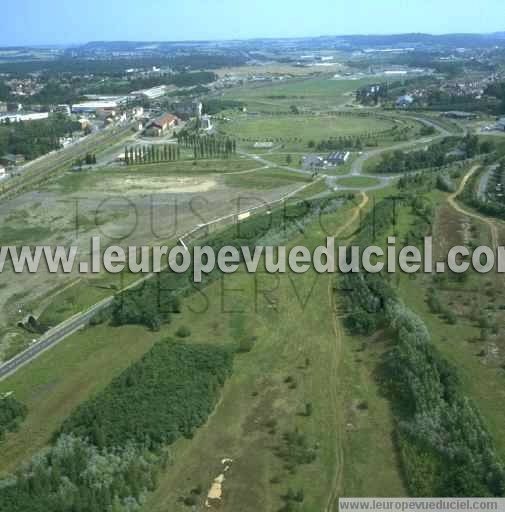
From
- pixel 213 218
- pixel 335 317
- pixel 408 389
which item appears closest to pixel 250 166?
pixel 213 218

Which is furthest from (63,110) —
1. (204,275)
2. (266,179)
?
(204,275)

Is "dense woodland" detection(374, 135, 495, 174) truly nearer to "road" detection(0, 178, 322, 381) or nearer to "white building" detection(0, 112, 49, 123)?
"road" detection(0, 178, 322, 381)

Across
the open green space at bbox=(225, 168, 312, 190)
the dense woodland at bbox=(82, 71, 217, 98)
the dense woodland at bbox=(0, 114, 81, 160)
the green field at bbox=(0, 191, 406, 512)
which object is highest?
the dense woodland at bbox=(82, 71, 217, 98)

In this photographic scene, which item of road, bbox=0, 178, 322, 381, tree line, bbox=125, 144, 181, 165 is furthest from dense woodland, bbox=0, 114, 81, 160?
road, bbox=0, 178, 322, 381

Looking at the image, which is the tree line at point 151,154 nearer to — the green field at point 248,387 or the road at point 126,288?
the road at point 126,288

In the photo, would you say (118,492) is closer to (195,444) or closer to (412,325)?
(195,444)

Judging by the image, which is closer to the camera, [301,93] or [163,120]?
[163,120]

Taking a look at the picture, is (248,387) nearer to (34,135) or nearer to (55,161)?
(55,161)
